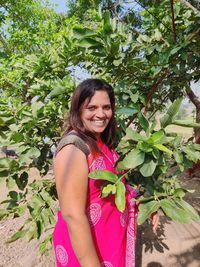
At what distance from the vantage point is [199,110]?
244 inches

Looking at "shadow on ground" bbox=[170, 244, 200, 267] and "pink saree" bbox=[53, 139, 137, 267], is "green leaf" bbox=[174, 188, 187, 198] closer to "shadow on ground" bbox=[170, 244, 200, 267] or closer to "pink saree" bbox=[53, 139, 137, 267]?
"pink saree" bbox=[53, 139, 137, 267]

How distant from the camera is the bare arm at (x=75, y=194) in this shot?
109 cm

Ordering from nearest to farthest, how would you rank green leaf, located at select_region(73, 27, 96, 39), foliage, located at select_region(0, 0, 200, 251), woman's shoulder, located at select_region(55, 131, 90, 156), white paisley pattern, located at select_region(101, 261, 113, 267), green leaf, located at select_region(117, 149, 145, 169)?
green leaf, located at select_region(117, 149, 145, 169) < foliage, located at select_region(0, 0, 200, 251) < woman's shoulder, located at select_region(55, 131, 90, 156) < green leaf, located at select_region(73, 27, 96, 39) < white paisley pattern, located at select_region(101, 261, 113, 267)

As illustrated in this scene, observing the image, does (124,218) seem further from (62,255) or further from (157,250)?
(157,250)

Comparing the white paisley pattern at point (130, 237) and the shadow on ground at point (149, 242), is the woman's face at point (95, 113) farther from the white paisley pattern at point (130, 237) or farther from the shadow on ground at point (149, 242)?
the shadow on ground at point (149, 242)

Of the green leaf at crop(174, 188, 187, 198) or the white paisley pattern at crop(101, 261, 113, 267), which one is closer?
the green leaf at crop(174, 188, 187, 198)

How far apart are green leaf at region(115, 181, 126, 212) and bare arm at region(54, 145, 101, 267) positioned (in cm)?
18

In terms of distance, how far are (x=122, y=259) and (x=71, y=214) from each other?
0.58 metres

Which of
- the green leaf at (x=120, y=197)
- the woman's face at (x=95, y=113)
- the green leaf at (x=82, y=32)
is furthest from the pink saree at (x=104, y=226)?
the green leaf at (x=82, y=32)

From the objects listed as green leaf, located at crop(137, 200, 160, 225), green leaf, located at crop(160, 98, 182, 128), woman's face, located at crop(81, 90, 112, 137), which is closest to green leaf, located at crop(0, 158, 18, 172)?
woman's face, located at crop(81, 90, 112, 137)

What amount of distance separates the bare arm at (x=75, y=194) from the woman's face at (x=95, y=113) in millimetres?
204

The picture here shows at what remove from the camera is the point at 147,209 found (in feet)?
3.43

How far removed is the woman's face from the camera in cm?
130

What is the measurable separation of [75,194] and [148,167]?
1.04 ft
